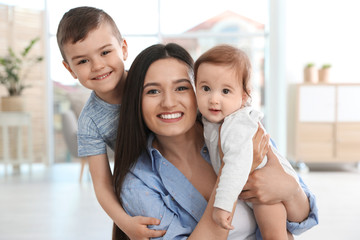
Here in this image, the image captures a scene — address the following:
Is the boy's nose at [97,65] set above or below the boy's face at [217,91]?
above

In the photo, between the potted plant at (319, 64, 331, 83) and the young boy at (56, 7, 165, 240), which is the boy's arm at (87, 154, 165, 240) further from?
the potted plant at (319, 64, 331, 83)

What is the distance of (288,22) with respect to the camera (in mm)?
6383

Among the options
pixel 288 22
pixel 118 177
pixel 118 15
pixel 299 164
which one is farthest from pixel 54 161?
pixel 118 177

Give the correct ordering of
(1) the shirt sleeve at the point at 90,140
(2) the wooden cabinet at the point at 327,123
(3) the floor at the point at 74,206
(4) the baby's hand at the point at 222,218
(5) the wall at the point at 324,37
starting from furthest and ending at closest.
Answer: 1. (5) the wall at the point at 324,37
2. (2) the wooden cabinet at the point at 327,123
3. (3) the floor at the point at 74,206
4. (1) the shirt sleeve at the point at 90,140
5. (4) the baby's hand at the point at 222,218

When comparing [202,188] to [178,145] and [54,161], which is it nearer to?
[178,145]

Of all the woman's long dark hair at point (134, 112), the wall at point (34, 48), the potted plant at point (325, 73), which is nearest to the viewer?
the woman's long dark hair at point (134, 112)

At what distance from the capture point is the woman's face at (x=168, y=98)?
5.10ft

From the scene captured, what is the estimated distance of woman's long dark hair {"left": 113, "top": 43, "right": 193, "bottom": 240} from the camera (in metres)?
1.59

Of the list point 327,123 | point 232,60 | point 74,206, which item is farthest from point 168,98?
point 327,123

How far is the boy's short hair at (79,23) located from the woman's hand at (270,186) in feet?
2.70

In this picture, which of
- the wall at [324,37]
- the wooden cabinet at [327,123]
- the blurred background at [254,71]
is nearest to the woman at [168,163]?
the blurred background at [254,71]

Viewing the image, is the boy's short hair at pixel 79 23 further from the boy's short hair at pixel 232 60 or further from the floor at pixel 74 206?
the floor at pixel 74 206

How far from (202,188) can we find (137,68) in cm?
53

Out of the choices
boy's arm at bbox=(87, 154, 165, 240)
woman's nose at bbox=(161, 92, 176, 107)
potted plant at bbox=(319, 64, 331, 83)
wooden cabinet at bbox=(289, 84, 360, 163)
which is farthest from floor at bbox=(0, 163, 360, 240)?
woman's nose at bbox=(161, 92, 176, 107)
